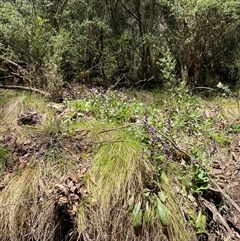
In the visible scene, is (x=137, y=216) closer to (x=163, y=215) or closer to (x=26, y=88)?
Result: (x=163, y=215)

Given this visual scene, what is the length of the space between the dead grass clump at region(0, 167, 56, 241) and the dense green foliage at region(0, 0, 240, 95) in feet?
5.29

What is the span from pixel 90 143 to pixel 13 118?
1.03 metres

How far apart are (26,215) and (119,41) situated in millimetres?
3003

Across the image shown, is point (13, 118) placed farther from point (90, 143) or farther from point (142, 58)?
point (142, 58)

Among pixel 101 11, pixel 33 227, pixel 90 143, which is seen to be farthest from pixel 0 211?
pixel 101 11

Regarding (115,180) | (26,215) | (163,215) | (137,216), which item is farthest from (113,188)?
(26,215)

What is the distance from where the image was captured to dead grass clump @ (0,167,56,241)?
2025mm

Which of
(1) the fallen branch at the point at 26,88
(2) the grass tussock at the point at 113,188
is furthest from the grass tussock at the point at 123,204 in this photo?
(1) the fallen branch at the point at 26,88

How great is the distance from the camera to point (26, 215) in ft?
6.78

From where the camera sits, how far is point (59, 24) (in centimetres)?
435

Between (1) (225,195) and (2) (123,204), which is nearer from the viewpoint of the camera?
(2) (123,204)

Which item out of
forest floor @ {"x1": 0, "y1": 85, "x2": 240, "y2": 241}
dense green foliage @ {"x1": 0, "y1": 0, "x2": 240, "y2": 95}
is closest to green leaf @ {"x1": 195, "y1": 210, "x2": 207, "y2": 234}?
forest floor @ {"x1": 0, "y1": 85, "x2": 240, "y2": 241}

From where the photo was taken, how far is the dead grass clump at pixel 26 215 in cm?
203

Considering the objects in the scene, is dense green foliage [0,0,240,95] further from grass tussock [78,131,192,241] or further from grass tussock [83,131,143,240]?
grass tussock [78,131,192,241]
